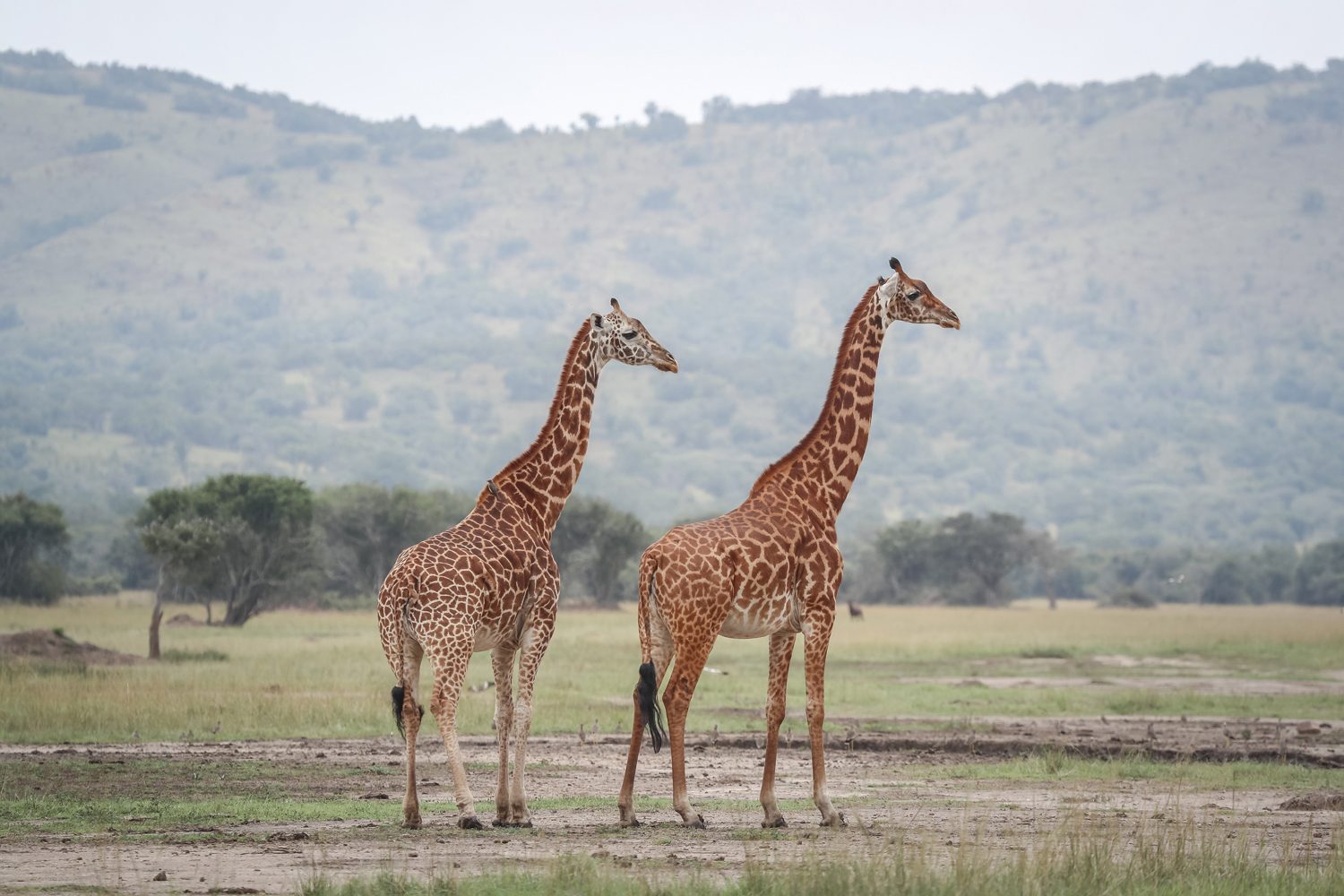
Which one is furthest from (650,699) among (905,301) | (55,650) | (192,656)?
(192,656)

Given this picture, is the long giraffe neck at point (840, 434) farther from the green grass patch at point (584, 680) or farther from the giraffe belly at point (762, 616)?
the green grass patch at point (584, 680)

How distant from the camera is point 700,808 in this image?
16.6 m

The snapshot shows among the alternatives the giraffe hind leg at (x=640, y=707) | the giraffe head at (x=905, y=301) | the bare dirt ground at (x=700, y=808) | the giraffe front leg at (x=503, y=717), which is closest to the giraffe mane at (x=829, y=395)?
the giraffe head at (x=905, y=301)

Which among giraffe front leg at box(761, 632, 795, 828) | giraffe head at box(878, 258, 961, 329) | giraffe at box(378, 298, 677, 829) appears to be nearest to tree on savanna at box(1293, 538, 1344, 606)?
giraffe head at box(878, 258, 961, 329)

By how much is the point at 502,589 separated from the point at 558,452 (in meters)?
1.88

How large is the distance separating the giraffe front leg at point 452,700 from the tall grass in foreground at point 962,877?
2178 millimetres

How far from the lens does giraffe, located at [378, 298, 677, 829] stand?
14.6 m

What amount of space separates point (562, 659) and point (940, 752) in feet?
66.4

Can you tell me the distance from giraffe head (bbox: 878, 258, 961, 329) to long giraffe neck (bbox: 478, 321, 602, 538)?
2.81m

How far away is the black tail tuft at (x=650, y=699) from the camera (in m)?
14.8

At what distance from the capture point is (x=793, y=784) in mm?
18969

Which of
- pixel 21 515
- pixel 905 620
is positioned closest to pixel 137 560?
pixel 21 515

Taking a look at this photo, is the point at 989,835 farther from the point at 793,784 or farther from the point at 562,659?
the point at 562,659

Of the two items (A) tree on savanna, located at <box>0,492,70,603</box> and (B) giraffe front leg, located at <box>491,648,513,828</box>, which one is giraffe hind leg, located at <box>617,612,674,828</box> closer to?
(B) giraffe front leg, located at <box>491,648,513,828</box>
